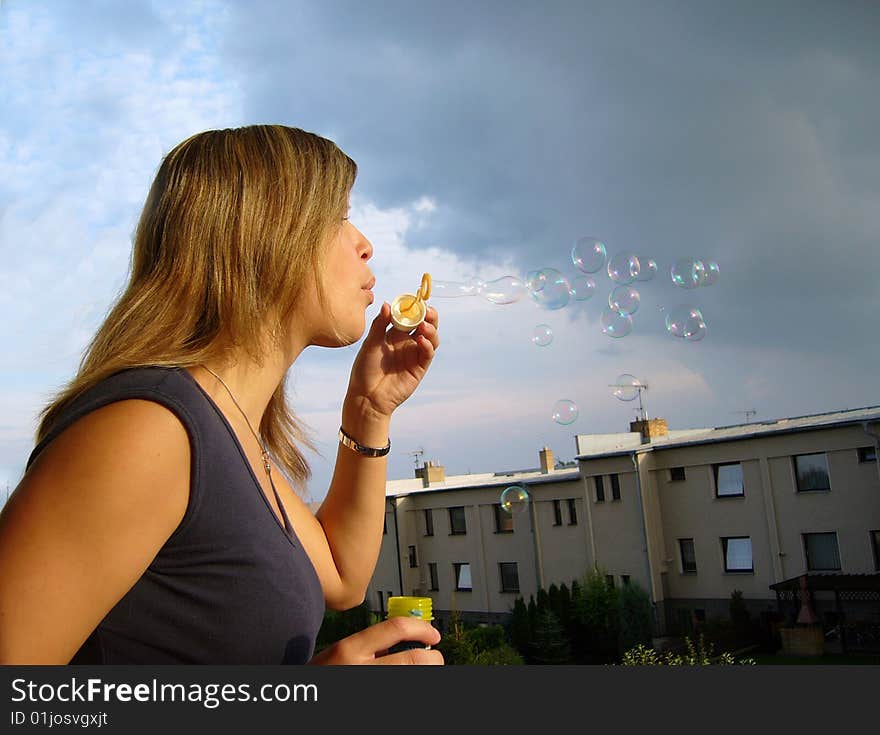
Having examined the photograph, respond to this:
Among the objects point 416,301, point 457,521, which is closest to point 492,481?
point 457,521

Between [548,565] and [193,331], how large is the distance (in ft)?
74.3

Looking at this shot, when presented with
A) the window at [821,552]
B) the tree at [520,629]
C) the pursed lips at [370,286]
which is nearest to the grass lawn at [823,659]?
the window at [821,552]

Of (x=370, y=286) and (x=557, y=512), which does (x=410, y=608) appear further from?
(x=557, y=512)

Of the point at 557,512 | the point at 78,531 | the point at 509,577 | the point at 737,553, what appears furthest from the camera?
the point at 509,577

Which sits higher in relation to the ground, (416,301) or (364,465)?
(416,301)

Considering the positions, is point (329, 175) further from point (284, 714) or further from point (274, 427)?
point (284, 714)

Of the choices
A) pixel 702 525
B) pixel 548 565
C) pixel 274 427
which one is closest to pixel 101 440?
pixel 274 427

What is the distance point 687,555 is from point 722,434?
3.13 m

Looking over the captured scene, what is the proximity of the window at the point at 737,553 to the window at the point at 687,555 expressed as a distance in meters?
0.90

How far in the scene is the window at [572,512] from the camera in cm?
2184

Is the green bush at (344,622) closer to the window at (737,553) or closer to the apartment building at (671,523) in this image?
the apartment building at (671,523)

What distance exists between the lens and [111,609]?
0.78 m

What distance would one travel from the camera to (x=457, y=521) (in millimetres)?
24656

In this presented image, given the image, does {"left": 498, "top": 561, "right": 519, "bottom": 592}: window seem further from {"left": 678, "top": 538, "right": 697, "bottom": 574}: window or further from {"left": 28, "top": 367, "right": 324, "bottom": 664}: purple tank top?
{"left": 28, "top": 367, "right": 324, "bottom": 664}: purple tank top
